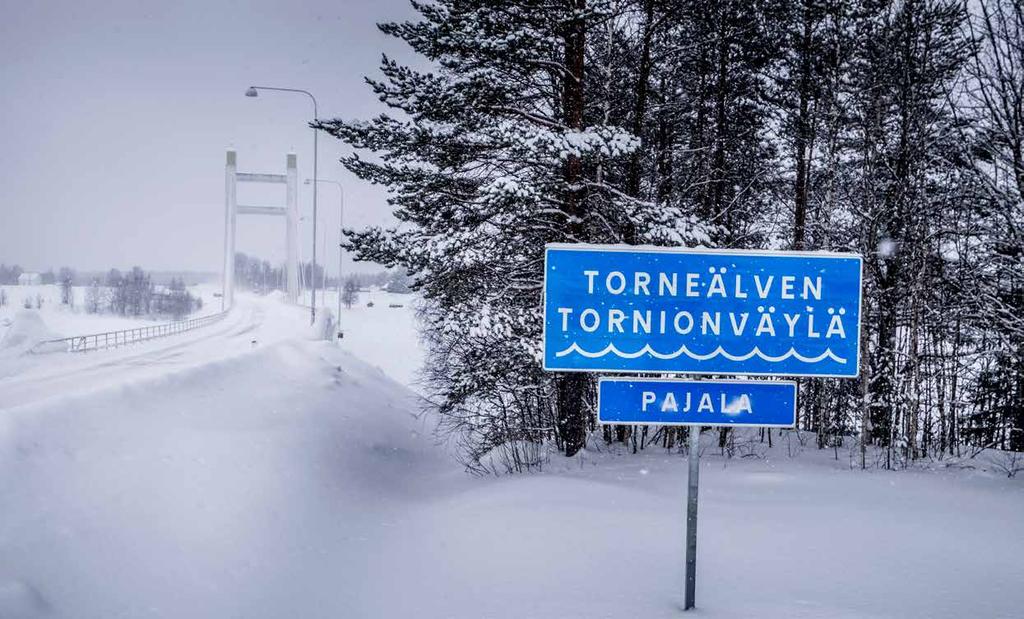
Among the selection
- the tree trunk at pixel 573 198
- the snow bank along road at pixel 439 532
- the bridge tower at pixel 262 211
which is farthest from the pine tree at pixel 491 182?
the bridge tower at pixel 262 211

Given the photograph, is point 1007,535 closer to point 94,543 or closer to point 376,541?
point 376,541

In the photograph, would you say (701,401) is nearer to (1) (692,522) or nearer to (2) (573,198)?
(1) (692,522)

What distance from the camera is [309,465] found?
9859 mm

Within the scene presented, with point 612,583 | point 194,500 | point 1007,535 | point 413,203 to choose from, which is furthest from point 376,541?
point 1007,535

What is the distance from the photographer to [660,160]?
44.2ft

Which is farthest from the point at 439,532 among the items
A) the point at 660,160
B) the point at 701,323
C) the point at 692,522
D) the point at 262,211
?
the point at 262,211

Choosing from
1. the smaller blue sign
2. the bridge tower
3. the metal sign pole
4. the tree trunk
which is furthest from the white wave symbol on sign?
the bridge tower

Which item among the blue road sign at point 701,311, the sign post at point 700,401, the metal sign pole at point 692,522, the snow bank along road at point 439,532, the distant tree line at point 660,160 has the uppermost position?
the distant tree line at point 660,160

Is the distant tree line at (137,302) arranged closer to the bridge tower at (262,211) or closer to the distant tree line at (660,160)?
the bridge tower at (262,211)

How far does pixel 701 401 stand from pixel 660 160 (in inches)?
405

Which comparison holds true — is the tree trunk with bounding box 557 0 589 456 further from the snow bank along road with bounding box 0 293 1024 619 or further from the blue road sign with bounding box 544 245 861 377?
the blue road sign with bounding box 544 245 861 377

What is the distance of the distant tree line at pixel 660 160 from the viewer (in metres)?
9.28

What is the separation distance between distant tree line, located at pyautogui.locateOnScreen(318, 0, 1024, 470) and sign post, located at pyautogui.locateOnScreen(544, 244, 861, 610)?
4.41 meters

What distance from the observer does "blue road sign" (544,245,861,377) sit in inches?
164
